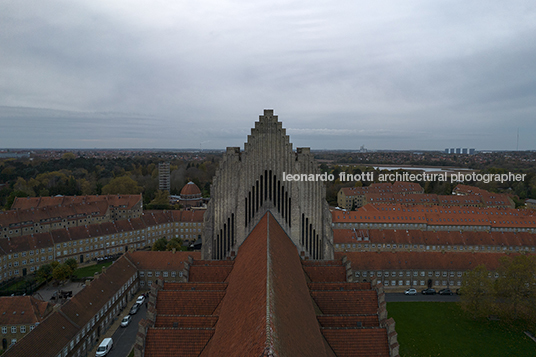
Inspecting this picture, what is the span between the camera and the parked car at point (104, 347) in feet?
115

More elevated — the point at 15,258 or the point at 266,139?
the point at 266,139

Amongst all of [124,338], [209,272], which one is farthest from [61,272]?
[209,272]

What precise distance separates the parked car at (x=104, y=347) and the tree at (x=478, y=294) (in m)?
45.3

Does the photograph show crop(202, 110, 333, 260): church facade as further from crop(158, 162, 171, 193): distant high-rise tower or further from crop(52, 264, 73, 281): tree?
crop(158, 162, 171, 193): distant high-rise tower

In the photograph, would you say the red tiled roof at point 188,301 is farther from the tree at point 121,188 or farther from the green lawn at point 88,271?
the tree at point 121,188

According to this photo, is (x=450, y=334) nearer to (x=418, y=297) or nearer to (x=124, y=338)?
(x=418, y=297)

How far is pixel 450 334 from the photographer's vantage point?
4128 centimetres

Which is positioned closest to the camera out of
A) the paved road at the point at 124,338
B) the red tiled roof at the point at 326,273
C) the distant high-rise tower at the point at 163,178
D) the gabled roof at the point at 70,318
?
the red tiled roof at the point at 326,273

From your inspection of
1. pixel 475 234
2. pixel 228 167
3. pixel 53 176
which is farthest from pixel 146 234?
pixel 53 176

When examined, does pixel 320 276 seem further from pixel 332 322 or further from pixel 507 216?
pixel 507 216

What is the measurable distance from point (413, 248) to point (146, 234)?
2354 inches

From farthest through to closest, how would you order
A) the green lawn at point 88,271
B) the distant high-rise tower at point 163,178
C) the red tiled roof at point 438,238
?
1. the distant high-rise tower at point 163,178
2. the red tiled roof at point 438,238
3. the green lawn at point 88,271

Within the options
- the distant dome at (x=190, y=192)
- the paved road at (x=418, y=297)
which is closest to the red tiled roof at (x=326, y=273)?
the paved road at (x=418, y=297)

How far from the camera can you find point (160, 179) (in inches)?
5605
